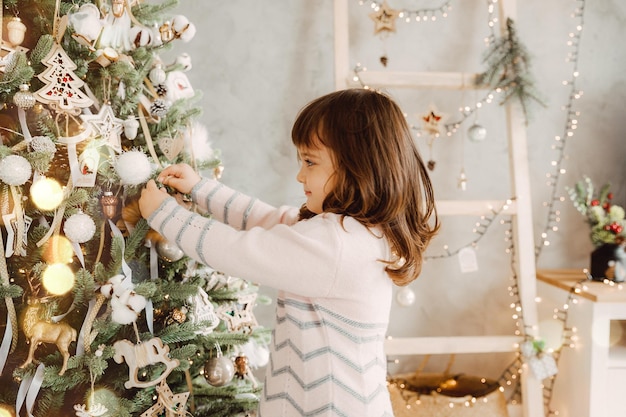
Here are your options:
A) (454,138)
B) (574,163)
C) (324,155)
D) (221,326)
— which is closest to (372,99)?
(324,155)

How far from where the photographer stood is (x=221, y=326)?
1.23 m

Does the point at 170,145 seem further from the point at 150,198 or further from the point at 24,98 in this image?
the point at 24,98

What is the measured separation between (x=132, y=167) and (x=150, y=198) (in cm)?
6

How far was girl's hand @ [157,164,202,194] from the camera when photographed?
3.25 feet

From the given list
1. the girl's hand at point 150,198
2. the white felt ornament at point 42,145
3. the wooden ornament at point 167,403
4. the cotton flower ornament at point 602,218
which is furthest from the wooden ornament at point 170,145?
the cotton flower ornament at point 602,218

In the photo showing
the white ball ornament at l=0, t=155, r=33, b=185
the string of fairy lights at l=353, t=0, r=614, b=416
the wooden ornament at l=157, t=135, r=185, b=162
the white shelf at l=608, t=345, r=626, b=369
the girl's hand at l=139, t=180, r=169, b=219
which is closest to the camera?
the white ball ornament at l=0, t=155, r=33, b=185

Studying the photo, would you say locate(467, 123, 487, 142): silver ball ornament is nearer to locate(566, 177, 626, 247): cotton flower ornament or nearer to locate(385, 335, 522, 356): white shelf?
locate(566, 177, 626, 247): cotton flower ornament

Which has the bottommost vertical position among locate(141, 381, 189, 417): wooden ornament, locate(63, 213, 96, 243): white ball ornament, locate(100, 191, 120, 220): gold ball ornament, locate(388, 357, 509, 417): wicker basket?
locate(388, 357, 509, 417): wicker basket

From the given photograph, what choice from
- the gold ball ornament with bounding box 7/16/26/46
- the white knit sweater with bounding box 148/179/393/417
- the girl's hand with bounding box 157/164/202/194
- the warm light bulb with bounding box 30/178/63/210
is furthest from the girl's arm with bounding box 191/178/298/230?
the gold ball ornament with bounding box 7/16/26/46

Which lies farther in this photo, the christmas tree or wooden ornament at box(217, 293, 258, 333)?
wooden ornament at box(217, 293, 258, 333)

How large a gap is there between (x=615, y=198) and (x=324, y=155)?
1393 millimetres

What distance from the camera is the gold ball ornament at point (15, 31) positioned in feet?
2.80

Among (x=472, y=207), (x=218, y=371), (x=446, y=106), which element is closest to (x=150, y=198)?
(x=218, y=371)

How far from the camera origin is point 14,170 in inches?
32.3
